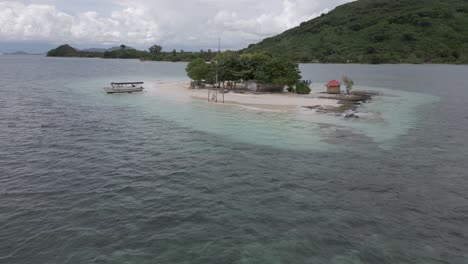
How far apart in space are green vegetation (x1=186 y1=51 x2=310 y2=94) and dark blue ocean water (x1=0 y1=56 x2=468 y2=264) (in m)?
26.5

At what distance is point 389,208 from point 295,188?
5.00 m

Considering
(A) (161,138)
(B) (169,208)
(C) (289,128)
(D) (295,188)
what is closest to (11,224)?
(B) (169,208)

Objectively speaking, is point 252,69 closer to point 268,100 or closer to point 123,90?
point 268,100

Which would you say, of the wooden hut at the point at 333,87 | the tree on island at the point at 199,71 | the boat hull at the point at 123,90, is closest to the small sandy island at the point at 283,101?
the wooden hut at the point at 333,87

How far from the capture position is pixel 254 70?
6331 centimetres

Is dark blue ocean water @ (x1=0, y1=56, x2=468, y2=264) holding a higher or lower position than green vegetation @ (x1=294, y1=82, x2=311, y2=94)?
lower

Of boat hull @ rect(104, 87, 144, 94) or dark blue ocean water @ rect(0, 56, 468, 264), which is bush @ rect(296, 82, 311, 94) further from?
boat hull @ rect(104, 87, 144, 94)

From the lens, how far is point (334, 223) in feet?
51.1

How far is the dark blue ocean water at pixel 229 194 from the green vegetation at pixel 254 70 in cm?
2652

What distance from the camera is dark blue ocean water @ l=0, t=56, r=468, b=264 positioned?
1341 centimetres

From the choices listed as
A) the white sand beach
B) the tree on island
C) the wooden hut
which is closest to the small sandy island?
the white sand beach

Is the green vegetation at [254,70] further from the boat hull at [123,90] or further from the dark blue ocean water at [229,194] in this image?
the dark blue ocean water at [229,194]

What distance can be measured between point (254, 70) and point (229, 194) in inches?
1866

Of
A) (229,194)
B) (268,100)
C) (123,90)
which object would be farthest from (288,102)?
(229,194)
